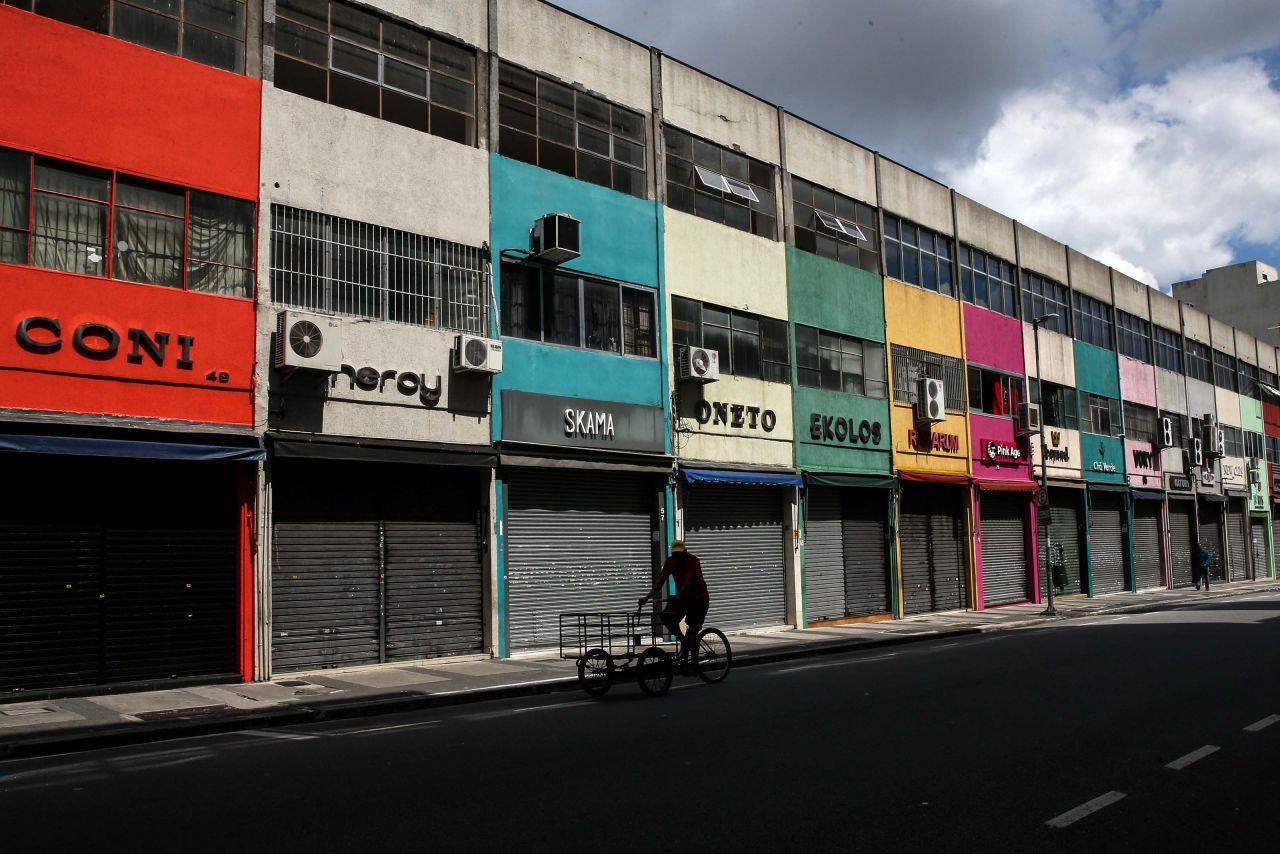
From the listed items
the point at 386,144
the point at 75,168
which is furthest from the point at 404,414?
the point at 75,168

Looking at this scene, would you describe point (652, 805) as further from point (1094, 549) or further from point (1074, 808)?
point (1094, 549)

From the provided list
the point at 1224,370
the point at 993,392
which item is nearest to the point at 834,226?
the point at 993,392

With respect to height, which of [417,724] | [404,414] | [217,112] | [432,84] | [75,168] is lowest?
[417,724]

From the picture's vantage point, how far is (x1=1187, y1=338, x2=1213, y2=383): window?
46.9m

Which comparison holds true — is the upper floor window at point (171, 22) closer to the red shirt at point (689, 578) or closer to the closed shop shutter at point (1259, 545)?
the red shirt at point (689, 578)

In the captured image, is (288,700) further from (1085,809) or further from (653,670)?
(1085,809)

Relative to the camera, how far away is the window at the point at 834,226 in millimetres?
25812

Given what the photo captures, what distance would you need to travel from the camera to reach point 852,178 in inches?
1090

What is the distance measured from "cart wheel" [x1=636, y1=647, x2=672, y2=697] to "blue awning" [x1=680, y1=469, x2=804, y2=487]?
337 inches

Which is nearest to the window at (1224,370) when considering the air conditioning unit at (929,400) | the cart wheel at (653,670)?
the air conditioning unit at (929,400)

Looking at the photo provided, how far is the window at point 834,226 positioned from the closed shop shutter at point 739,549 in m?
6.64

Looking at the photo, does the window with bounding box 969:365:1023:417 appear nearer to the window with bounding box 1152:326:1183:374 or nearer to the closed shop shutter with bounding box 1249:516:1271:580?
the window with bounding box 1152:326:1183:374

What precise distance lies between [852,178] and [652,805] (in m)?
23.5

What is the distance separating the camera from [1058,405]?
117 feet
